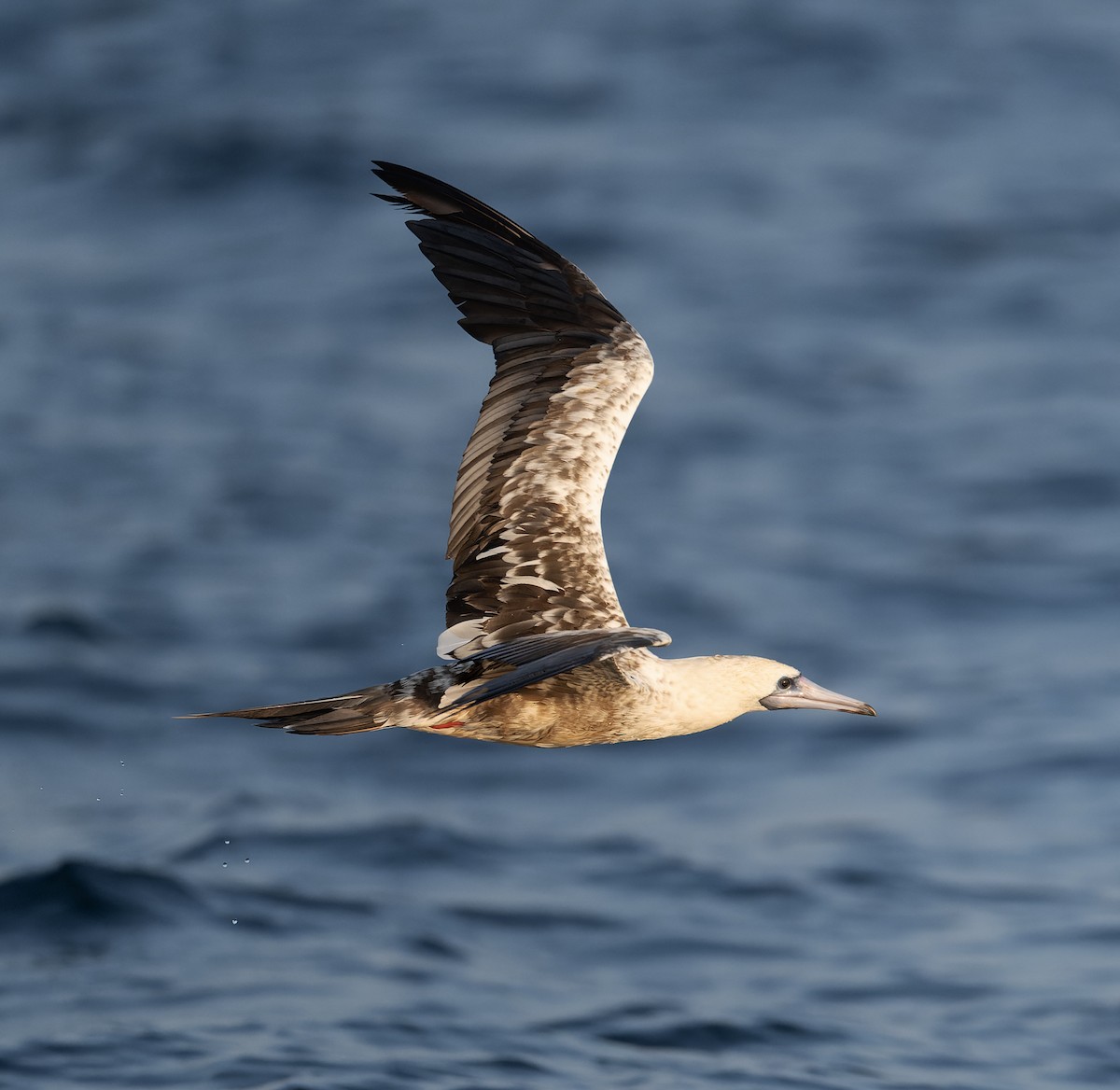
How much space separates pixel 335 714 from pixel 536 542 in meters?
1.18

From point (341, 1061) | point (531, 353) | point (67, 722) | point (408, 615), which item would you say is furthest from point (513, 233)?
point (67, 722)

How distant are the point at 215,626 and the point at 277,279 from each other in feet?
19.7

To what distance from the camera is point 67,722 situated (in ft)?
64.3

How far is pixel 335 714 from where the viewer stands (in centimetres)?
786

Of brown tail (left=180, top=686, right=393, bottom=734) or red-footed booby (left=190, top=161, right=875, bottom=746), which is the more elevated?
red-footed booby (left=190, top=161, right=875, bottom=746)

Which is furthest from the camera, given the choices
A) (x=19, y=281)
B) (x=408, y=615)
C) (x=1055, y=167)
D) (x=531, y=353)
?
(x=1055, y=167)

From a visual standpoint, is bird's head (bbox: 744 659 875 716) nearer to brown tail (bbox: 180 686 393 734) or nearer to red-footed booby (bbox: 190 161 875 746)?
red-footed booby (bbox: 190 161 875 746)

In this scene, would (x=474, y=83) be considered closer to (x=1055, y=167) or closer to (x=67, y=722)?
(x=1055, y=167)

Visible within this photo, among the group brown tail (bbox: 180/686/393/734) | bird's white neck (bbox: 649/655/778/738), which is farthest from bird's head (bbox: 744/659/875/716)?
brown tail (bbox: 180/686/393/734)

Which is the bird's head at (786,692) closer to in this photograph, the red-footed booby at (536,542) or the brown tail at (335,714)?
the red-footed booby at (536,542)

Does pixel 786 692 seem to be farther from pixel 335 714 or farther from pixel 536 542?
pixel 335 714

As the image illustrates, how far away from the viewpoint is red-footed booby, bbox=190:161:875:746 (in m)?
7.90

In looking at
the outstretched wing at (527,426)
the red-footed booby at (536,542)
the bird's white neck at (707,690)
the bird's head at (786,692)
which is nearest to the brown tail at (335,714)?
the red-footed booby at (536,542)

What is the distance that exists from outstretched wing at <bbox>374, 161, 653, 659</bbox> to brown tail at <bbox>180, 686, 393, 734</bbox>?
0.41 metres
